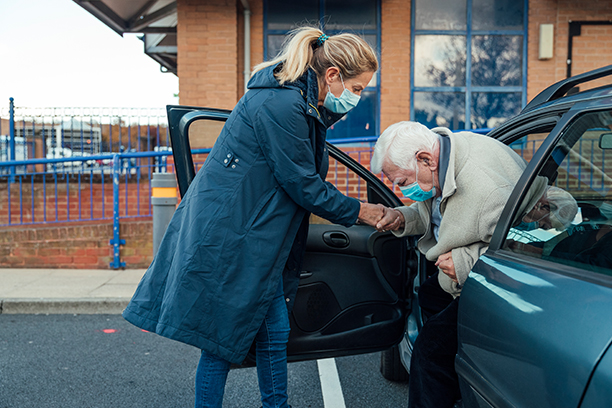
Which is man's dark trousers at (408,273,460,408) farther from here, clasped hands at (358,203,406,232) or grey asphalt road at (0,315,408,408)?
grey asphalt road at (0,315,408,408)

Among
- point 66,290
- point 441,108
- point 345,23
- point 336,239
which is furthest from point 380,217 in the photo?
point 345,23

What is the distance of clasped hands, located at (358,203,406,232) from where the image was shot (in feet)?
7.67

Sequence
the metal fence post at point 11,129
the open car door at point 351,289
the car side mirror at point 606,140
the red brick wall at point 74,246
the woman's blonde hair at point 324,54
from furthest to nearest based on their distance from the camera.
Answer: the metal fence post at point 11,129 < the red brick wall at point 74,246 < the open car door at point 351,289 < the woman's blonde hair at point 324,54 < the car side mirror at point 606,140

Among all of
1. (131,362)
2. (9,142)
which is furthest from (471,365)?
(9,142)

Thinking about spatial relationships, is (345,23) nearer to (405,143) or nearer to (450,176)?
(405,143)

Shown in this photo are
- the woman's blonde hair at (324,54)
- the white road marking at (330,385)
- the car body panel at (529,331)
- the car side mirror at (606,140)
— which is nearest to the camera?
the car body panel at (529,331)

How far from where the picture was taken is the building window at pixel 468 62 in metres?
8.30

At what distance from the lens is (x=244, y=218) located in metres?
1.95

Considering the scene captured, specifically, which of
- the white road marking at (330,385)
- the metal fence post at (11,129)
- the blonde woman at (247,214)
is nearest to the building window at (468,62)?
the white road marking at (330,385)

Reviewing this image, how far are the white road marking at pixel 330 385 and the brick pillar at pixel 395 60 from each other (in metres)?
5.30

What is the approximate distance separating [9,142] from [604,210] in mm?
7895

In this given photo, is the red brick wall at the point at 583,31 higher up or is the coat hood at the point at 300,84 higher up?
the red brick wall at the point at 583,31

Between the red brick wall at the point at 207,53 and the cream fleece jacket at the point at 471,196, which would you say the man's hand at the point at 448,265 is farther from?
the red brick wall at the point at 207,53

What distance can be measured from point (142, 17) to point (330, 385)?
8144 mm
